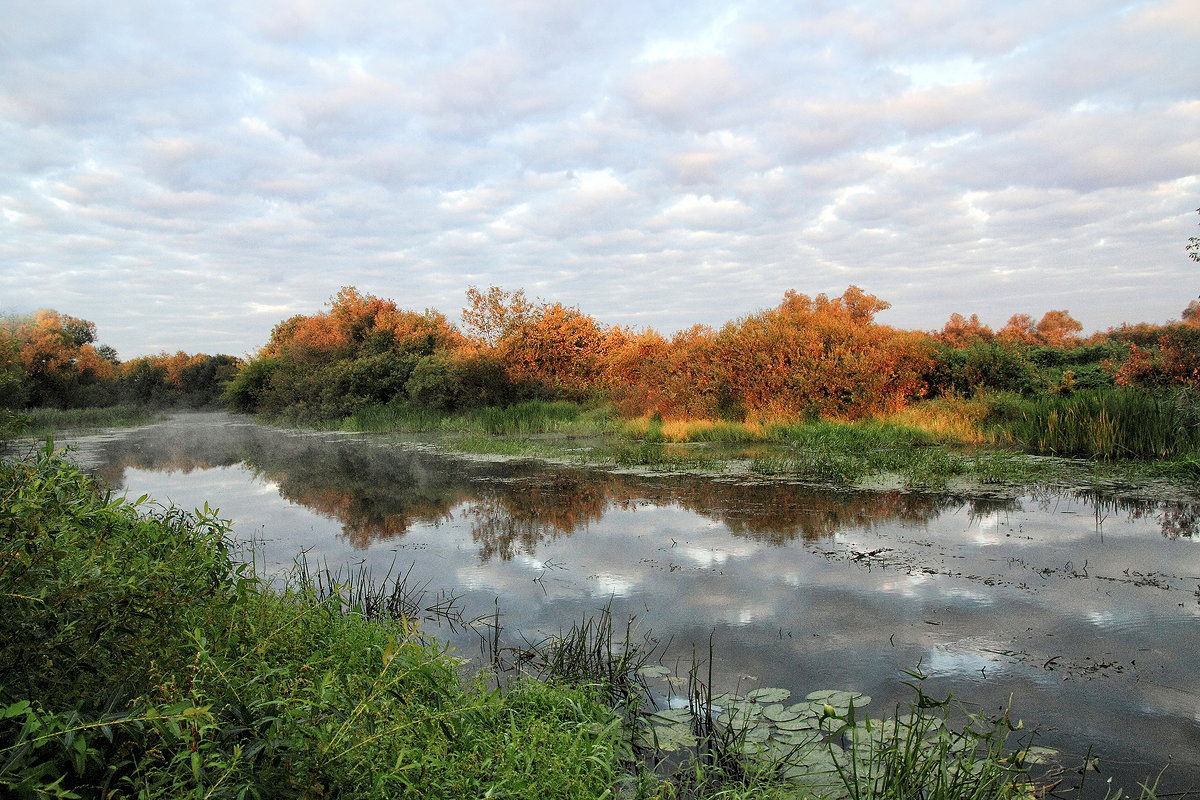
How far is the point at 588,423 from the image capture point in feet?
67.9

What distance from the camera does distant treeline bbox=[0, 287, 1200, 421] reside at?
16.3 metres

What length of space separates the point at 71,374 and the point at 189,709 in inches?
1817

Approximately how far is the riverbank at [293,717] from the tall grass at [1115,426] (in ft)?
34.0

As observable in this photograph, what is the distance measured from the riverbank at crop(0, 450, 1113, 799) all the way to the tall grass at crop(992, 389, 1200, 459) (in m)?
10.4

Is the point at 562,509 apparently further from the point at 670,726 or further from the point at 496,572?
the point at 670,726

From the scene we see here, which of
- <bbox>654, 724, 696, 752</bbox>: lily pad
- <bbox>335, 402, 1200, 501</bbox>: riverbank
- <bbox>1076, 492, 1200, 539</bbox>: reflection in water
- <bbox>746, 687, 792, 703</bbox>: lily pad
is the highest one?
<bbox>335, 402, 1200, 501</bbox>: riverbank

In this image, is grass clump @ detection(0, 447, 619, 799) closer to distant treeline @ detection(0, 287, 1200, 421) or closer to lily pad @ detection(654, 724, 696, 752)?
lily pad @ detection(654, 724, 696, 752)

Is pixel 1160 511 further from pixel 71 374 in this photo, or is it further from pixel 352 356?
pixel 71 374

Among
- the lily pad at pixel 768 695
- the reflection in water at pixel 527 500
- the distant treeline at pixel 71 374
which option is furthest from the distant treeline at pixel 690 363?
the lily pad at pixel 768 695

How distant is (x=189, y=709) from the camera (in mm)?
1783

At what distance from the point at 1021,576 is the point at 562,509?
17.6ft

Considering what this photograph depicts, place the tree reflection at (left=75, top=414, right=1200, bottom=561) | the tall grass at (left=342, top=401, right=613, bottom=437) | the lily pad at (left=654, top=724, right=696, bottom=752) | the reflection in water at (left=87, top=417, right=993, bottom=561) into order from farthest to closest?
the tall grass at (left=342, top=401, right=613, bottom=437) → the reflection in water at (left=87, top=417, right=993, bottom=561) → the tree reflection at (left=75, top=414, right=1200, bottom=561) → the lily pad at (left=654, top=724, right=696, bottom=752)

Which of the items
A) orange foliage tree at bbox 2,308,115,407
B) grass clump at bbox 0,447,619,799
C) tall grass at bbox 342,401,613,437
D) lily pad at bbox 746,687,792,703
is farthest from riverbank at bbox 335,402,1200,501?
orange foliage tree at bbox 2,308,115,407

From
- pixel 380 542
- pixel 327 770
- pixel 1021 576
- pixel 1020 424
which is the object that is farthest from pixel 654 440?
pixel 327 770
